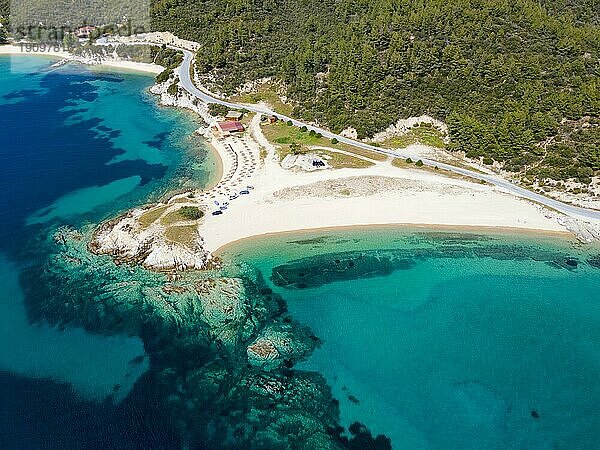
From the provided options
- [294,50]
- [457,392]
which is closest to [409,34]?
[294,50]

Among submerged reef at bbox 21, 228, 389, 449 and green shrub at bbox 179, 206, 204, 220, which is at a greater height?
green shrub at bbox 179, 206, 204, 220

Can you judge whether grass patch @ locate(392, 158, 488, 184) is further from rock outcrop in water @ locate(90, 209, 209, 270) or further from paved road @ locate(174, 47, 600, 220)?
rock outcrop in water @ locate(90, 209, 209, 270)

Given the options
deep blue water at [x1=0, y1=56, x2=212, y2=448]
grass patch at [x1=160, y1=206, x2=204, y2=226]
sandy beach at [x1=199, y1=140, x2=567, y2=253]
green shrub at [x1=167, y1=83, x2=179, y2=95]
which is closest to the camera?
deep blue water at [x1=0, y1=56, x2=212, y2=448]

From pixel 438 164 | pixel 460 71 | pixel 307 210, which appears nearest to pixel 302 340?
pixel 307 210

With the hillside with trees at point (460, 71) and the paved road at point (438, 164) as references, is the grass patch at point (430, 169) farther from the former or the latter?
the hillside with trees at point (460, 71)

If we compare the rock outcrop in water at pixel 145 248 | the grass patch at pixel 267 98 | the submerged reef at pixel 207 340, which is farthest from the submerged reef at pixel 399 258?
the grass patch at pixel 267 98

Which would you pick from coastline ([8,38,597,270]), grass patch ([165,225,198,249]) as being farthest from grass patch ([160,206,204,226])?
grass patch ([165,225,198,249])
